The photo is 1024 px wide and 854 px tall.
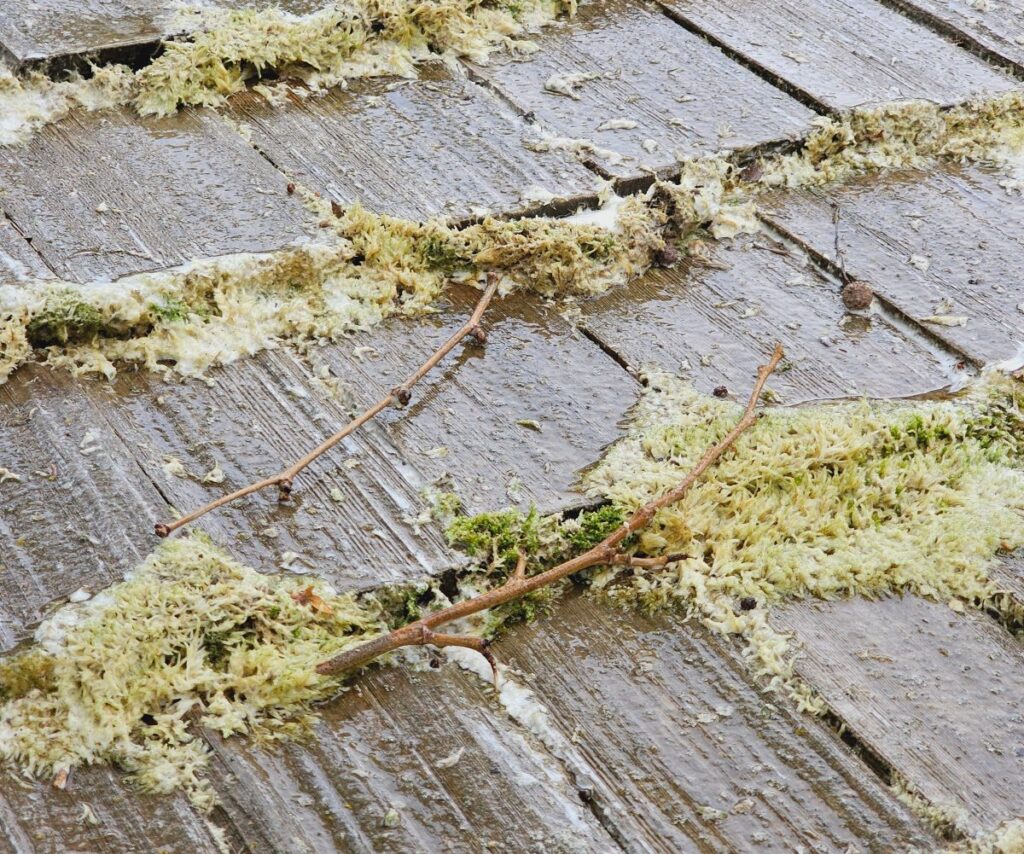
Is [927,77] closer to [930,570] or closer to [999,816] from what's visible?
[930,570]

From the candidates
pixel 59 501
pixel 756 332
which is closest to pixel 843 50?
pixel 756 332

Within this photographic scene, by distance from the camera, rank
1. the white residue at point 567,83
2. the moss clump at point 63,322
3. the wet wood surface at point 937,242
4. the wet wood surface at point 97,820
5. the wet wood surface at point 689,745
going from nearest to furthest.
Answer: the wet wood surface at point 97,820 < the wet wood surface at point 689,745 < the moss clump at point 63,322 < the wet wood surface at point 937,242 < the white residue at point 567,83

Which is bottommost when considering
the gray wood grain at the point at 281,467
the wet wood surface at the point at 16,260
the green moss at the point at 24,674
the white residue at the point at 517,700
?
the green moss at the point at 24,674

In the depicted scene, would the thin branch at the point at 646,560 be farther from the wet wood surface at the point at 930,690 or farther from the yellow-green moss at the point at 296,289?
the yellow-green moss at the point at 296,289

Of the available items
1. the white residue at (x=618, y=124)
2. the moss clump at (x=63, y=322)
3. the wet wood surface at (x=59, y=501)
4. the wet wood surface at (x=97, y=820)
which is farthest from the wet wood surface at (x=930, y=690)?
the white residue at (x=618, y=124)

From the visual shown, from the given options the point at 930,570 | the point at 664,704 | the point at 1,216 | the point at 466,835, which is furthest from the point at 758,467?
the point at 1,216

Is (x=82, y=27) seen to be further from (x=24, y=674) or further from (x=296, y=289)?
(x=24, y=674)
